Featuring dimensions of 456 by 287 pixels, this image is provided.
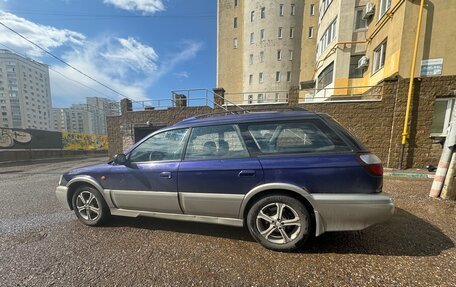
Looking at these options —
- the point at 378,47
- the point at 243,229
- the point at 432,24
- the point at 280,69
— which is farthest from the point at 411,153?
the point at 280,69

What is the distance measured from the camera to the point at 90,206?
317 cm

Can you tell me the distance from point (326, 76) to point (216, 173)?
1540cm

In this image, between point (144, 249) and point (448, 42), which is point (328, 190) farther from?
point (448, 42)

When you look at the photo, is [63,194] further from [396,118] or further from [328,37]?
→ [328,37]

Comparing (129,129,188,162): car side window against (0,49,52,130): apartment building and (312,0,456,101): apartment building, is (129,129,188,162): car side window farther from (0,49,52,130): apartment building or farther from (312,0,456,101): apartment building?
(0,49,52,130): apartment building

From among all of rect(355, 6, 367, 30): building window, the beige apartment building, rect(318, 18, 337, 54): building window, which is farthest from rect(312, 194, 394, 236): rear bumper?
rect(318, 18, 337, 54): building window

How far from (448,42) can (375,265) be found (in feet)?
33.8

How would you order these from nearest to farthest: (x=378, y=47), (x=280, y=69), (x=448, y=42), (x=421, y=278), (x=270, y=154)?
(x=421, y=278) → (x=270, y=154) → (x=448, y=42) → (x=378, y=47) → (x=280, y=69)

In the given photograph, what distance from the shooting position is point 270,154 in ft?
7.80

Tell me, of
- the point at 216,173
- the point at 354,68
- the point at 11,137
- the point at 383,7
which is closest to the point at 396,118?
the point at 354,68

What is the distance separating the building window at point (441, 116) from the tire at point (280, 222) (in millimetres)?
9016

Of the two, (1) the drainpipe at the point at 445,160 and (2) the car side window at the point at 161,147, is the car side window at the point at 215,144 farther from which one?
(1) the drainpipe at the point at 445,160

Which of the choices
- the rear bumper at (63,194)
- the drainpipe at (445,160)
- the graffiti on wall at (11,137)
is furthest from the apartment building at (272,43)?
the rear bumper at (63,194)

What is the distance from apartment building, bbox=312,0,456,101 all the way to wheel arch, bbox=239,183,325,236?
7.91 m
